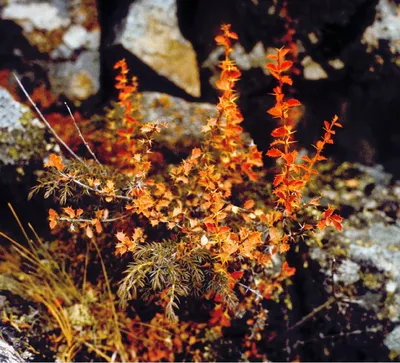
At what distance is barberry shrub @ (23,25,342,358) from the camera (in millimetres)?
2029

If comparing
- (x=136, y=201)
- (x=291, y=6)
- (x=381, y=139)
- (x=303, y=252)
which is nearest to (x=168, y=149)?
(x=136, y=201)

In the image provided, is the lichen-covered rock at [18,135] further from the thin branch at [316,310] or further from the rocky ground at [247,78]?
the thin branch at [316,310]

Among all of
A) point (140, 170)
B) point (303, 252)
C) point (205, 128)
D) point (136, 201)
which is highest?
point (205, 128)

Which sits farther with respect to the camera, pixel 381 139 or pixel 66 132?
pixel 381 139

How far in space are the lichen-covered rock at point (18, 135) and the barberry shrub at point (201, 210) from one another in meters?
0.27

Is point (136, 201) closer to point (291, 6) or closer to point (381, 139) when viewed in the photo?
point (291, 6)

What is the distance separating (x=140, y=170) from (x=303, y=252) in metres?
1.59

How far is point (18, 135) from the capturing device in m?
2.88

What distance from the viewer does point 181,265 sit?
207 cm

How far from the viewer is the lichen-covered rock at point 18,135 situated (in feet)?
9.32

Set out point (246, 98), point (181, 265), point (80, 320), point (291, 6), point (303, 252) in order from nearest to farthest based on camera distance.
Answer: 1. point (181, 265)
2. point (80, 320)
3. point (303, 252)
4. point (291, 6)
5. point (246, 98)

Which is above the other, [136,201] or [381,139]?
[381,139]

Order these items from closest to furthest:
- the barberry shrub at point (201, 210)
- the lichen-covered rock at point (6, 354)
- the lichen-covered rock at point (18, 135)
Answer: the lichen-covered rock at point (6, 354) < the barberry shrub at point (201, 210) < the lichen-covered rock at point (18, 135)

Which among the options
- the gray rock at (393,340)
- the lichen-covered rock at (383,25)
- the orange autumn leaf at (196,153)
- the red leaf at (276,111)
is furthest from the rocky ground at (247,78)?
the red leaf at (276,111)
